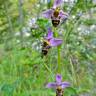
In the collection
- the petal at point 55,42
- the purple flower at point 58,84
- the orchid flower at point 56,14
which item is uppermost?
the orchid flower at point 56,14

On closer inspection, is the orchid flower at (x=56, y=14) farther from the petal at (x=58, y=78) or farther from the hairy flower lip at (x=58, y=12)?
the petal at (x=58, y=78)

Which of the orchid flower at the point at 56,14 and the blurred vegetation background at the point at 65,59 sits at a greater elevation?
the orchid flower at the point at 56,14

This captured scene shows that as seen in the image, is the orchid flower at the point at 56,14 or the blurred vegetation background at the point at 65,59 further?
the blurred vegetation background at the point at 65,59

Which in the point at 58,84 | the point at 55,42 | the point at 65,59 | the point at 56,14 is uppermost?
the point at 56,14

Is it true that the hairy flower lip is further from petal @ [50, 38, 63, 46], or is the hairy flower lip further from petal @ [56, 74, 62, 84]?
petal @ [56, 74, 62, 84]

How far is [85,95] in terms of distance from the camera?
277 centimetres

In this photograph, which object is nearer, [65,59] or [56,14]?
[56,14]

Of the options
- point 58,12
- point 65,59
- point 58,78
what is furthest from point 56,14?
point 65,59

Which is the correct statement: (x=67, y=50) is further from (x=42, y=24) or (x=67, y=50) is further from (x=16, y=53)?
(x=42, y=24)

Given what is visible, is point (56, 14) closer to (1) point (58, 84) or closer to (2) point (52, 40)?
(2) point (52, 40)

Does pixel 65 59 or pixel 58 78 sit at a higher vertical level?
pixel 58 78

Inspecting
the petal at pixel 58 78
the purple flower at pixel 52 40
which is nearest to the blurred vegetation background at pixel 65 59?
the purple flower at pixel 52 40

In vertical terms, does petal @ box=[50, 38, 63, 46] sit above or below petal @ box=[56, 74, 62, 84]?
above

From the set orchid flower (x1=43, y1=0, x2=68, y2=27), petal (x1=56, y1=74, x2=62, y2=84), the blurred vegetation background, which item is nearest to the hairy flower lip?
orchid flower (x1=43, y1=0, x2=68, y2=27)
